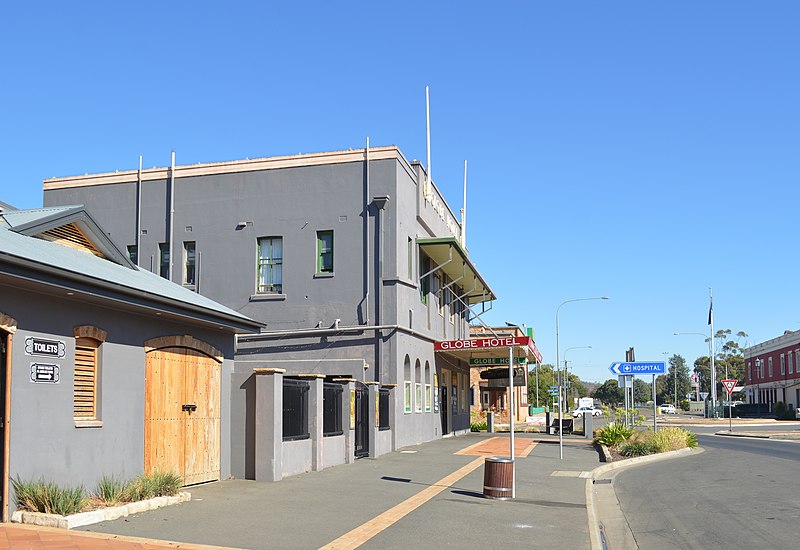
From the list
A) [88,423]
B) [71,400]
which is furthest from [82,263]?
[88,423]

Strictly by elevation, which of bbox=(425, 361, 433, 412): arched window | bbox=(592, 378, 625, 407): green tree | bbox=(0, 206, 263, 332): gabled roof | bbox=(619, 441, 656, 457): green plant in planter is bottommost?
bbox=(592, 378, 625, 407): green tree

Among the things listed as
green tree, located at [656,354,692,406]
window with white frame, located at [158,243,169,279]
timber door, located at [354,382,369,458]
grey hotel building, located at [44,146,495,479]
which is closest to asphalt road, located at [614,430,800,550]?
timber door, located at [354,382,369,458]

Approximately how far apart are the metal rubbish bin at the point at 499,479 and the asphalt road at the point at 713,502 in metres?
→ 2.05

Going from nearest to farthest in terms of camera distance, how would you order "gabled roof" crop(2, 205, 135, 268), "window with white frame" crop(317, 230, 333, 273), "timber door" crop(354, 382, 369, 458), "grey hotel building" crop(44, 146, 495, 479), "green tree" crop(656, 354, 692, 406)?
"gabled roof" crop(2, 205, 135, 268) → "timber door" crop(354, 382, 369, 458) → "grey hotel building" crop(44, 146, 495, 479) → "window with white frame" crop(317, 230, 333, 273) → "green tree" crop(656, 354, 692, 406)

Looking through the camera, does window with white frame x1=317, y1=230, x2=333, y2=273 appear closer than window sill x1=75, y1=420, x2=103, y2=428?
No

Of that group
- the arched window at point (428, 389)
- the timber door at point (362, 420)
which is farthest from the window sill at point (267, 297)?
the arched window at point (428, 389)

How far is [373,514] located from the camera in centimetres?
1276

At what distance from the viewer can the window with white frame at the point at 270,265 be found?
28.2 m

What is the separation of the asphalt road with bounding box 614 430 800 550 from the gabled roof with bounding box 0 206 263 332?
7.98m

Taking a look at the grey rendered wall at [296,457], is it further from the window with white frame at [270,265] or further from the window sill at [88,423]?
the window with white frame at [270,265]

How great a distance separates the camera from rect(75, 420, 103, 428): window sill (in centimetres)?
1217

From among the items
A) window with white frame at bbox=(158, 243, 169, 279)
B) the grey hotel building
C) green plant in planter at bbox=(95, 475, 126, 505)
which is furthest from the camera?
window with white frame at bbox=(158, 243, 169, 279)

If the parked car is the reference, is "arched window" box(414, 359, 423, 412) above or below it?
above

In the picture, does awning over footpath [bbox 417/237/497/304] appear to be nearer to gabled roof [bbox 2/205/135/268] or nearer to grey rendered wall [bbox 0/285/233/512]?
gabled roof [bbox 2/205/135/268]
